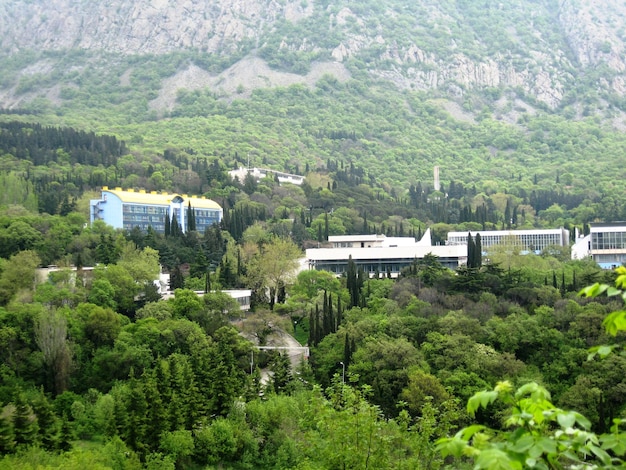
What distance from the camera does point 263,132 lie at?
574 ft

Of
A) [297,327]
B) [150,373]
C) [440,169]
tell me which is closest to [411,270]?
[297,327]

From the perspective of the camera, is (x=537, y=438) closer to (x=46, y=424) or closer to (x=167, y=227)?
(x=46, y=424)

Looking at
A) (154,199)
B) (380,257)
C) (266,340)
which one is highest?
(154,199)

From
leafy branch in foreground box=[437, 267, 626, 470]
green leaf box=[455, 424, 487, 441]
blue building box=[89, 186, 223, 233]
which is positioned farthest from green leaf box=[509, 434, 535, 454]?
blue building box=[89, 186, 223, 233]

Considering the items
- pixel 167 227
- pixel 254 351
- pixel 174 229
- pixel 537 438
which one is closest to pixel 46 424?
pixel 254 351

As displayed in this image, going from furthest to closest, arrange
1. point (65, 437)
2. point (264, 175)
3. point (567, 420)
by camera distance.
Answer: point (264, 175) < point (65, 437) < point (567, 420)

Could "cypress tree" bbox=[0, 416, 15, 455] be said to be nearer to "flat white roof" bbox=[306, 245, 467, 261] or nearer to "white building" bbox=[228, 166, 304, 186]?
"flat white roof" bbox=[306, 245, 467, 261]

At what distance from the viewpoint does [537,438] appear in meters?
7.38

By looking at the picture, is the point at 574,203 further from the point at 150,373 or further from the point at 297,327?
the point at 150,373

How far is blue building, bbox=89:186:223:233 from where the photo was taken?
79.4m

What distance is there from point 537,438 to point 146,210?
76.6 meters

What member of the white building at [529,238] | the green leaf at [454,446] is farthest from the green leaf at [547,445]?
the white building at [529,238]

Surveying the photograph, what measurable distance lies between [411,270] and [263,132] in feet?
362

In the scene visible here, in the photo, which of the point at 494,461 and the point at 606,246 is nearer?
the point at 494,461
